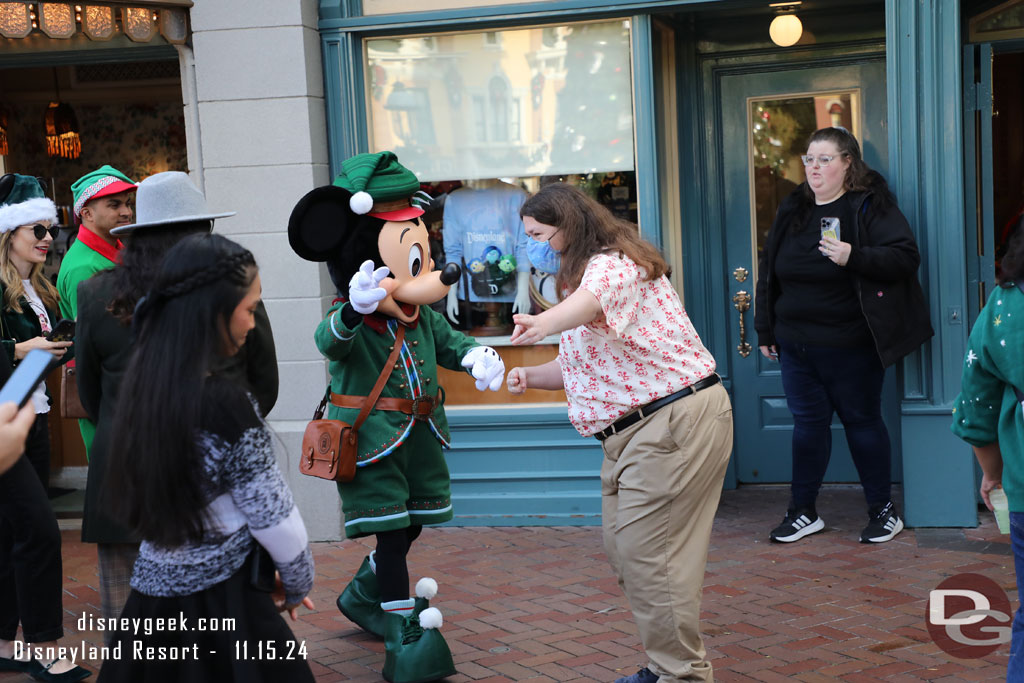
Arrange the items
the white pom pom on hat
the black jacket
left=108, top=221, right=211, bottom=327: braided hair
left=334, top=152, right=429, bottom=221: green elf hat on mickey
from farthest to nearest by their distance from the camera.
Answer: the black jacket → left=334, top=152, right=429, bottom=221: green elf hat on mickey → the white pom pom on hat → left=108, top=221, right=211, bottom=327: braided hair

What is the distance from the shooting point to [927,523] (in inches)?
230

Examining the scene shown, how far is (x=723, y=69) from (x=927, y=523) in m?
2.83

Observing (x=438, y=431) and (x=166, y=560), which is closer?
(x=166, y=560)

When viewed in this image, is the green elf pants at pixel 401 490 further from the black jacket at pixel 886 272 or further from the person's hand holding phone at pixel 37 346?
the black jacket at pixel 886 272

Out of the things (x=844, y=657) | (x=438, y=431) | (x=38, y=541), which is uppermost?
(x=438, y=431)

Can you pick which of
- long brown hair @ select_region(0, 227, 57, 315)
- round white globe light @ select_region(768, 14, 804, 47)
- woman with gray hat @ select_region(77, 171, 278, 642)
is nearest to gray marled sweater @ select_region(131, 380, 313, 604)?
woman with gray hat @ select_region(77, 171, 278, 642)

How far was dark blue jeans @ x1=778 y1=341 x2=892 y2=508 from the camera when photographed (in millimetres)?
5684

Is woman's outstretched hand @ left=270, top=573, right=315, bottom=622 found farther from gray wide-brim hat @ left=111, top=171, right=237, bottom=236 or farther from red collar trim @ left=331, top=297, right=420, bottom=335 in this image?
red collar trim @ left=331, top=297, right=420, bottom=335

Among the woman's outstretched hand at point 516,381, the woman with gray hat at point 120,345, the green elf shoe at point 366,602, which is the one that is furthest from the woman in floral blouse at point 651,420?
the green elf shoe at point 366,602

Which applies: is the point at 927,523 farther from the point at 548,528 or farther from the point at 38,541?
the point at 38,541

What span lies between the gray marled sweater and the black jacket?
366cm

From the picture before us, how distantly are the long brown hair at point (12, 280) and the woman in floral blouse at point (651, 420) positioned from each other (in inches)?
90.5

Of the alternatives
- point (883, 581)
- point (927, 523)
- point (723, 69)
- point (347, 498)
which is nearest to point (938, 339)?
point (927, 523)

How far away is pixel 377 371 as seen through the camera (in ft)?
13.8
